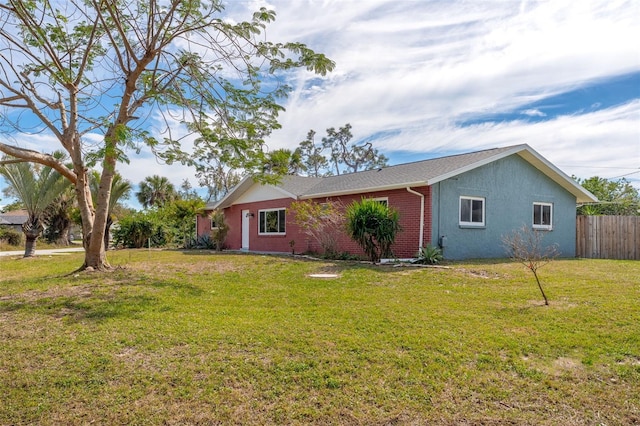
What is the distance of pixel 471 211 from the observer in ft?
45.0

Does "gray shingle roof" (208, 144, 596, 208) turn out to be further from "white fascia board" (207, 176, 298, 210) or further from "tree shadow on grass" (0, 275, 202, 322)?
"tree shadow on grass" (0, 275, 202, 322)

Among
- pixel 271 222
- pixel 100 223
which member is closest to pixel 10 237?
pixel 271 222

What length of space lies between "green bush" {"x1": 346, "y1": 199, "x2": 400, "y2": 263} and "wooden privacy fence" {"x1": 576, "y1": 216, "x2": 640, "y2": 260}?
990cm

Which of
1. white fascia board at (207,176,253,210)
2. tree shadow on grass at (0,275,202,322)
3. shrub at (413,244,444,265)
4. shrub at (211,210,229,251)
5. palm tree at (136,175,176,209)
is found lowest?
tree shadow on grass at (0,275,202,322)

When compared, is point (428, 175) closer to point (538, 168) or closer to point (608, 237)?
point (538, 168)

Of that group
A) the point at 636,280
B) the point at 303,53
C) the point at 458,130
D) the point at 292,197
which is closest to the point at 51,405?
the point at 303,53

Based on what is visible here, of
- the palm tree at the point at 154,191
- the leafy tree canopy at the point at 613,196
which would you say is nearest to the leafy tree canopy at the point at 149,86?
the leafy tree canopy at the point at 613,196

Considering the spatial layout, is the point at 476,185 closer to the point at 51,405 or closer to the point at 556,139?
the point at 556,139

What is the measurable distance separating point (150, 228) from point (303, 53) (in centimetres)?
1991

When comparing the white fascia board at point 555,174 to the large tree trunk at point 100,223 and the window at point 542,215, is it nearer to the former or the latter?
the window at point 542,215

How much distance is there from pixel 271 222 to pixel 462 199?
9.20 m

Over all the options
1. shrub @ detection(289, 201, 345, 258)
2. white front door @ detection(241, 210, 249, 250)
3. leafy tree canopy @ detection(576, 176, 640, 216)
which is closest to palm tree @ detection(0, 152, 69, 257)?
white front door @ detection(241, 210, 249, 250)

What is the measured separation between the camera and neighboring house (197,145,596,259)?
1279 centimetres

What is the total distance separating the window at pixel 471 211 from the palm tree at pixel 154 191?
30050 mm
